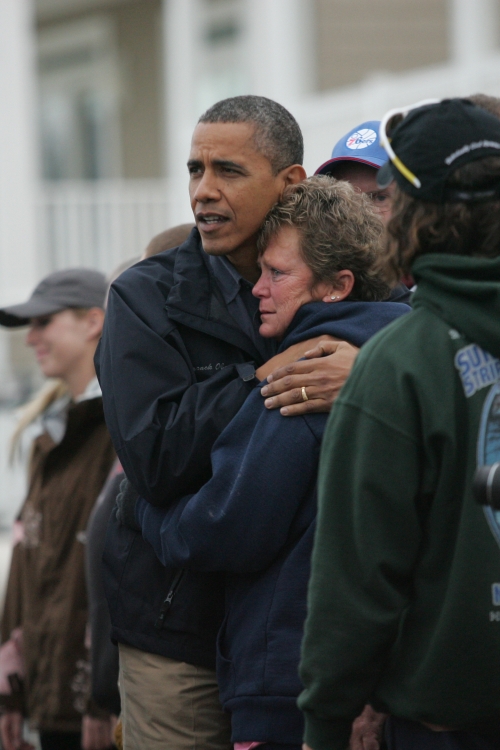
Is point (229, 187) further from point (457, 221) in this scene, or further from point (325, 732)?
point (325, 732)

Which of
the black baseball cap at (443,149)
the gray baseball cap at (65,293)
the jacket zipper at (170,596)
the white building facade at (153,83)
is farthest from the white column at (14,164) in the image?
the black baseball cap at (443,149)

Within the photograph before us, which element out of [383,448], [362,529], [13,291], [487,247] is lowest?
[13,291]

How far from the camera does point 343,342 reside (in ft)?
7.79

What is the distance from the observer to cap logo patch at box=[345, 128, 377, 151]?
3.23 m

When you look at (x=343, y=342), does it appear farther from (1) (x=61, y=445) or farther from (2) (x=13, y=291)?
(2) (x=13, y=291)

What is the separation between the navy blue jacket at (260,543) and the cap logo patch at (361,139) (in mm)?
1029

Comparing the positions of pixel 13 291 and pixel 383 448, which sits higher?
pixel 383 448

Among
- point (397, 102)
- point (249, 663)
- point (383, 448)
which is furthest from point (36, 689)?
point (397, 102)

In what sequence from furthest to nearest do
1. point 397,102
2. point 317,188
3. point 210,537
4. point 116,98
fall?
point 116,98
point 397,102
point 317,188
point 210,537

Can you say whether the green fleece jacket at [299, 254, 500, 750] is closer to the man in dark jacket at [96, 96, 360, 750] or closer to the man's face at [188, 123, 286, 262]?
the man in dark jacket at [96, 96, 360, 750]

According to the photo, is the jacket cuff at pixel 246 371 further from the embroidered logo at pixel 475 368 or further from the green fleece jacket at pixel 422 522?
the embroidered logo at pixel 475 368

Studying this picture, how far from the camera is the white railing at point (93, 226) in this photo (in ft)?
38.5

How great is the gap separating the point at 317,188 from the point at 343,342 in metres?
0.39

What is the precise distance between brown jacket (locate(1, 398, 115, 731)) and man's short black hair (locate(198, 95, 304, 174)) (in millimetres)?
1827
